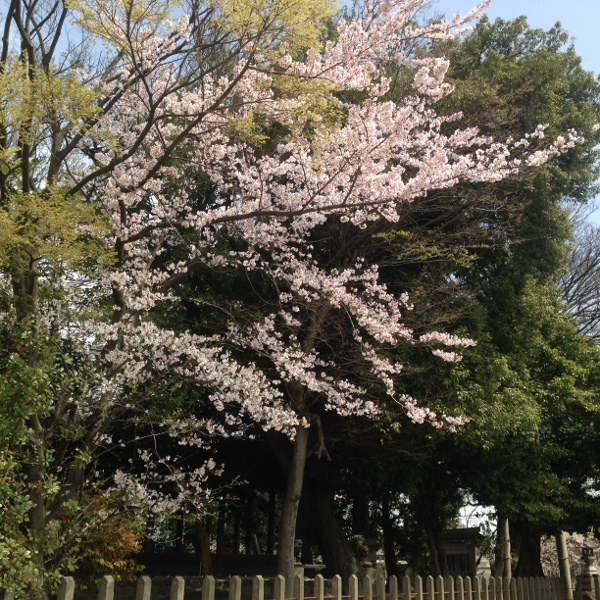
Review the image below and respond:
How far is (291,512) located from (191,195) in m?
6.31

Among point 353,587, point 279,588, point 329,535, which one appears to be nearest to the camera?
point 279,588

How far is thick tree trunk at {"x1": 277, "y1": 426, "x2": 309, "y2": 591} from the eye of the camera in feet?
35.7

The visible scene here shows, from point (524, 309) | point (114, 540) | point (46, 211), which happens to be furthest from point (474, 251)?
point (46, 211)

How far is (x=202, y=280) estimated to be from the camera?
13031mm

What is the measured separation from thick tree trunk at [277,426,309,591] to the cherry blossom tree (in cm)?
3

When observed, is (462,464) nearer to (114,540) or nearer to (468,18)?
(114,540)

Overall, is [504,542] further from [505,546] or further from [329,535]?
[329,535]

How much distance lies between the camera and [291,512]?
11250 millimetres

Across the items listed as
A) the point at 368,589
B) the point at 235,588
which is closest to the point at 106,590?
the point at 235,588

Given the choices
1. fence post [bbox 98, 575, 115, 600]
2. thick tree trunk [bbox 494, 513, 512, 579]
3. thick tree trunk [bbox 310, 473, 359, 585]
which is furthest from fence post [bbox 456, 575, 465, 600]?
thick tree trunk [bbox 494, 513, 512, 579]

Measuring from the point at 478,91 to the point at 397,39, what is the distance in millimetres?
4474

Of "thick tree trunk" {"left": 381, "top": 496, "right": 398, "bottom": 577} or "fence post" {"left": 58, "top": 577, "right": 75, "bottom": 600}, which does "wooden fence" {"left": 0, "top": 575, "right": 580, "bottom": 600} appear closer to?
"fence post" {"left": 58, "top": 577, "right": 75, "bottom": 600}

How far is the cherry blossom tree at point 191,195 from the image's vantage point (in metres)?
6.04

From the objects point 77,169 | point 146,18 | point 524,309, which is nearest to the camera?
point 146,18
